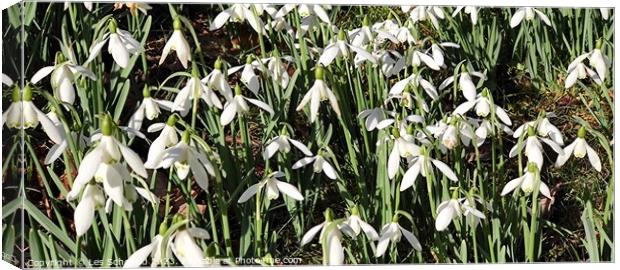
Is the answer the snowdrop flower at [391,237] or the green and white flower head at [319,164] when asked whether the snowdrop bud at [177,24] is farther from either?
the snowdrop flower at [391,237]

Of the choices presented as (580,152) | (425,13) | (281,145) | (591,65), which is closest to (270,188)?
(281,145)

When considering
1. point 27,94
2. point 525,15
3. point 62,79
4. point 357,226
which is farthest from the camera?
point 525,15

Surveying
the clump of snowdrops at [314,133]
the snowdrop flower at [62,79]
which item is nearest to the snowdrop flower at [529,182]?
the clump of snowdrops at [314,133]

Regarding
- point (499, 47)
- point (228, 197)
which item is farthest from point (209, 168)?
point (499, 47)

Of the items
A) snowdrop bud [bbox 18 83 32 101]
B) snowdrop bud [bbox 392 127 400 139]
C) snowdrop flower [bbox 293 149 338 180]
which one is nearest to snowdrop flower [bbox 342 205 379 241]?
snowdrop flower [bbox 293 149 338 180]

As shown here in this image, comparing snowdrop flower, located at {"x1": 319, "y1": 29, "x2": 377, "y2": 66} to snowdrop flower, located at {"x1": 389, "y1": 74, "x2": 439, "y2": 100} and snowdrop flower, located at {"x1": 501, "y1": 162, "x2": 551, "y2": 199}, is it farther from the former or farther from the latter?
snowdrop flower, located at {"x1": 501, "y1": 162, "x2": 551, "y2": 199}

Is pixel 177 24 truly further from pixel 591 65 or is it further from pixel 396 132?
pixel 591 65
